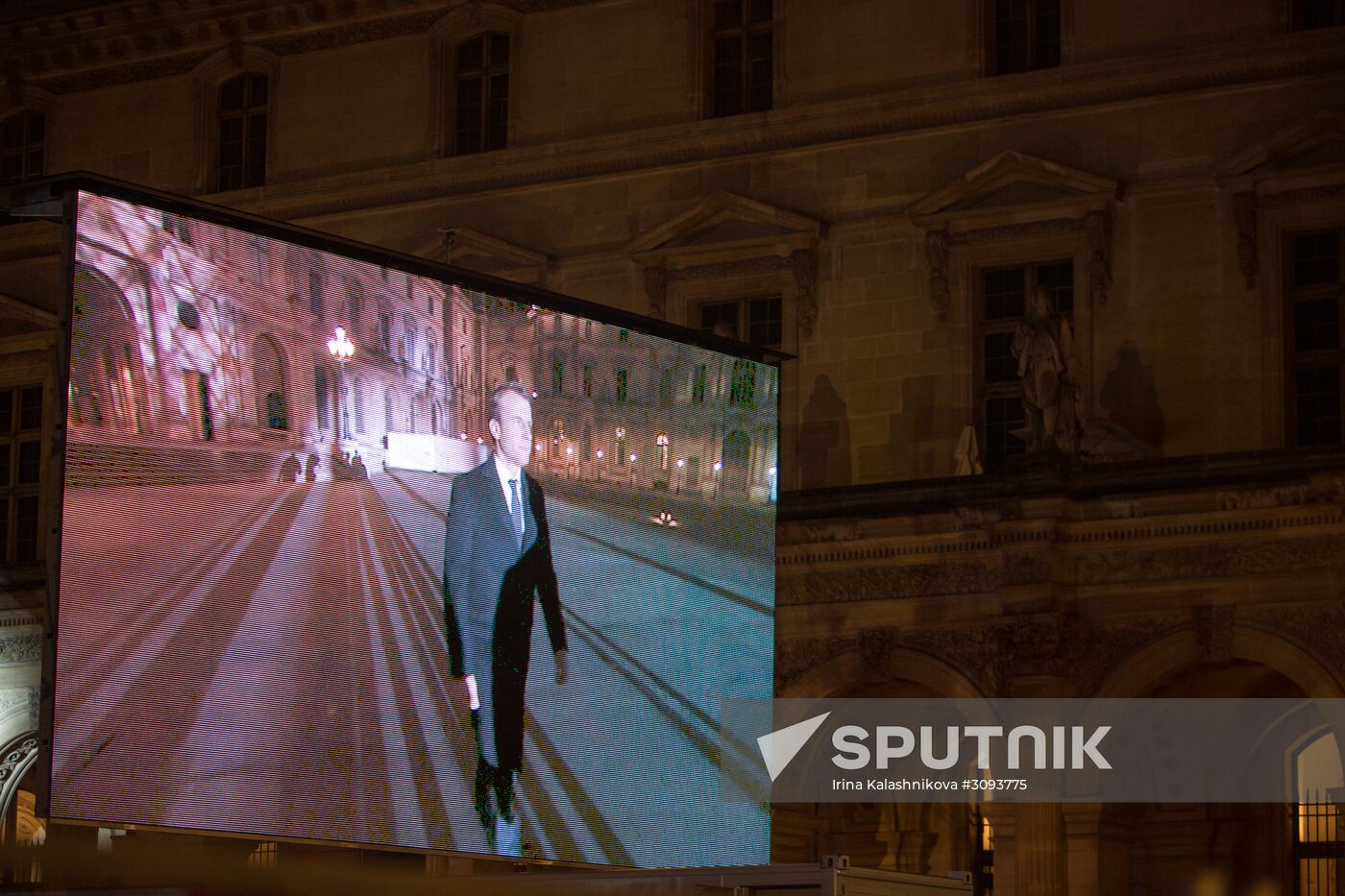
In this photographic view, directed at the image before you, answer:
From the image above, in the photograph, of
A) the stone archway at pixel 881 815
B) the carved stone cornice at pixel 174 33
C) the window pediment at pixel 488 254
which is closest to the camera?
the stone archway at pixel 881 815

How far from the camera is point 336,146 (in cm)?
2938

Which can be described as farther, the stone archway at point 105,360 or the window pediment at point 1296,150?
the window pediment at point 1296,150

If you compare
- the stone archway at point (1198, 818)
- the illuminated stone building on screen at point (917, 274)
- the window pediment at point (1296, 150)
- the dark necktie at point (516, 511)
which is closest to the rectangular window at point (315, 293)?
the illuminated stone building on screen at point (917, 274)

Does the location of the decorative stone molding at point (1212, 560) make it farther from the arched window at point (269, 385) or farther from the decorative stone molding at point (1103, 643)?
the arched window at point (269, 385)

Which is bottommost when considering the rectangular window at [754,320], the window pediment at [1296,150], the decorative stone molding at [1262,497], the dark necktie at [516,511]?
the dark necktie at [516,511]

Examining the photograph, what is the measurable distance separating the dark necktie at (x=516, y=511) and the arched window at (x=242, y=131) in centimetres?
1338

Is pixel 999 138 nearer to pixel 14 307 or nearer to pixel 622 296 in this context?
pixel 622 296

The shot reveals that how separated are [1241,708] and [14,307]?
16.0 m

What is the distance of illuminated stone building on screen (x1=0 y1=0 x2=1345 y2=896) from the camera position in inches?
865

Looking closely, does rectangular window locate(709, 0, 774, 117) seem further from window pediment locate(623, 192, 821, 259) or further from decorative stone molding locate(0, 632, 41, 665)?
decorative stone molding locate(0, 632, 41, 665)

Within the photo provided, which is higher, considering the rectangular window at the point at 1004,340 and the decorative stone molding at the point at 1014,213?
the decorative stone molding at the point at 1014,213

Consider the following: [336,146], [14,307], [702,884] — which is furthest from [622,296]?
[702,884]

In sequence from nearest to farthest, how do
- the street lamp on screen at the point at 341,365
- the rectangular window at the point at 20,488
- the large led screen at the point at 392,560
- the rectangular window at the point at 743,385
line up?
the large led screen at the point at 392,560
the street lamp on screen at the point at 341,365
the rectangular window at the point at 743,385
the rectangular window at the point at 20,488

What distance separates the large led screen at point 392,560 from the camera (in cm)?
1510
